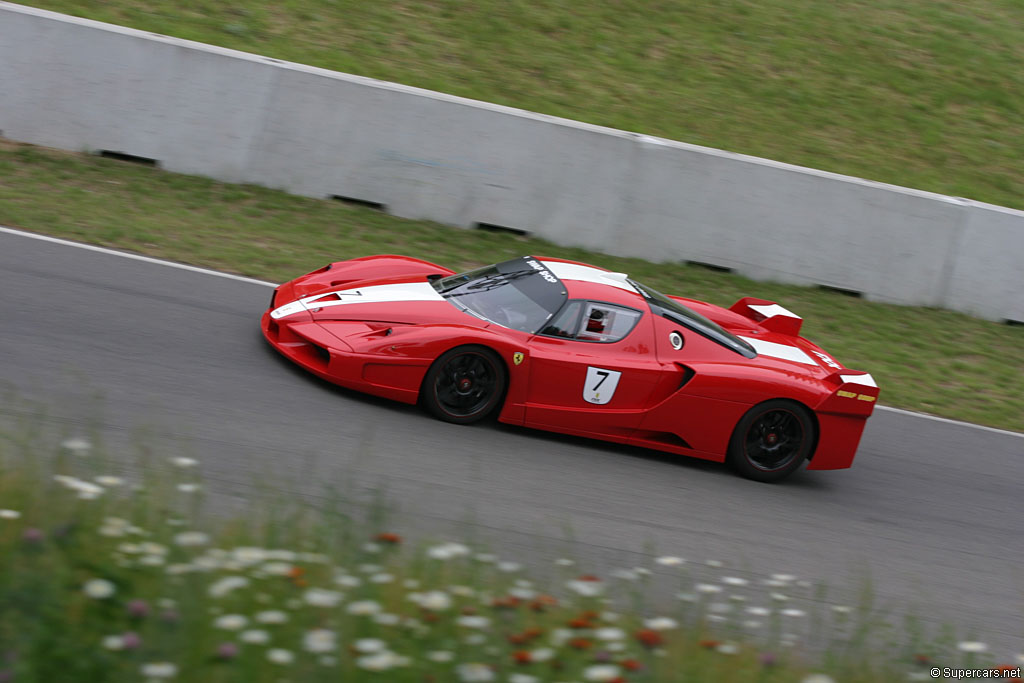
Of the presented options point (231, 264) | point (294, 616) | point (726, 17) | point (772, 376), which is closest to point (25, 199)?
point (231, 264)

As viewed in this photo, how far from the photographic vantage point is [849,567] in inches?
235

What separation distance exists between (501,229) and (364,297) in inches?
163

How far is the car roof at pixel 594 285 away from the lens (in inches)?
277

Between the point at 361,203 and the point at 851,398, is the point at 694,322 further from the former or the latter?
the point at 361,203

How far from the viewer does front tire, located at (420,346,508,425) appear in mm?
6508

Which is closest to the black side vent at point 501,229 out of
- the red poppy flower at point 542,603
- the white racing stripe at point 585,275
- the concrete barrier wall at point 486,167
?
the concrete barrier wall at point 486,167

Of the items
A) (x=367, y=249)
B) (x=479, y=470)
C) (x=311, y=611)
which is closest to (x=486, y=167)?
(x=367, y=249)

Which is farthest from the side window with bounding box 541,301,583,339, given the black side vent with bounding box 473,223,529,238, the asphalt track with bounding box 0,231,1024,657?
the black side vent with bounding box 473,223,529,238

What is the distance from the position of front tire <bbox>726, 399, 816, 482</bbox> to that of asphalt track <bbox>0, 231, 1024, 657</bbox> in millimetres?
141

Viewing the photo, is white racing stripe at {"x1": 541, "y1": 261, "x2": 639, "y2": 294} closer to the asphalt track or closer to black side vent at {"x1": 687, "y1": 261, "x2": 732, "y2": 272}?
the asphalt track

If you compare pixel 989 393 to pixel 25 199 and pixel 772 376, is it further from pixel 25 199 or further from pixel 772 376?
pixel 25 199

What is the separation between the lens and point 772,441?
7.19m

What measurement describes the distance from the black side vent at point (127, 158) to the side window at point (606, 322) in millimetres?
5849

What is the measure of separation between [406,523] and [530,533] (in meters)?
0.81
